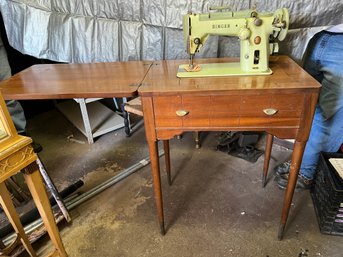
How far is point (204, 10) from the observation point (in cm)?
167

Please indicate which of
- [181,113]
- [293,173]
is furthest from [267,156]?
[181,113]

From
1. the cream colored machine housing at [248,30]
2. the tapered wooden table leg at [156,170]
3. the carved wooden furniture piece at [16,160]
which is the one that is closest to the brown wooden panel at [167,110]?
the tapered wooden table leg at [156,170]

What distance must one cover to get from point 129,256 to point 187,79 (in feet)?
3.16

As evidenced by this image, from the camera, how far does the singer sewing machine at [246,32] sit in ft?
3.78

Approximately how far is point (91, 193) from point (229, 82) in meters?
1.20

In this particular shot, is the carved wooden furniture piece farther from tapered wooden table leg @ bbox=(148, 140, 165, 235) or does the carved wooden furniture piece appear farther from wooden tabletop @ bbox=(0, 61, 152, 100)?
tapered wooden table leg @ bbox=(148, 140, 165, 235)

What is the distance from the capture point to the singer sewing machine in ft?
3.78

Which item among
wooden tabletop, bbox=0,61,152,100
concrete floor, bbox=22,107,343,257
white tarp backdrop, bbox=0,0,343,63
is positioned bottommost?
concrete floor, bbox=22,107,343,257

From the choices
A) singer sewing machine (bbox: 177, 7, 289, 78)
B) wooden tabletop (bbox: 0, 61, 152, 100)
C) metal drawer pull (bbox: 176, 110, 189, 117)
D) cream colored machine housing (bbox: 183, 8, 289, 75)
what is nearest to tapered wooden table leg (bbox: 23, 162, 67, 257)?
wooden tabletop (bbox: 0, 61, 152, 100)

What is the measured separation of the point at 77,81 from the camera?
127 cm

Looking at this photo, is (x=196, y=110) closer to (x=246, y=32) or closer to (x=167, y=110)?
(x=167, y=110)

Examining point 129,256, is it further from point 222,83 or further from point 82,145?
point 82,145

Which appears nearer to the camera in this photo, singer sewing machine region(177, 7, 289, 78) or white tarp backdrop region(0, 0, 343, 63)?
singer sewing machine region(177, 7, 289, 78)

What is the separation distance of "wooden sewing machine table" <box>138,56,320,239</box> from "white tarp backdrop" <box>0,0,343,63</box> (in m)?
0.60
